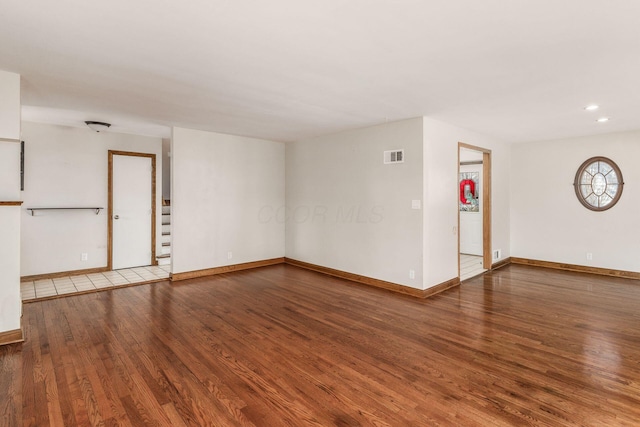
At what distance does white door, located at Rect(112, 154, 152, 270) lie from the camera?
5910mm

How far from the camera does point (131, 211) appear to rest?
6.06 meters

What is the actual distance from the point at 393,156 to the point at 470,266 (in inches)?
119

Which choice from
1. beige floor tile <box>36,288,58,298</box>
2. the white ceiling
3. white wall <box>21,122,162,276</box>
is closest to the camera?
the white ceiling

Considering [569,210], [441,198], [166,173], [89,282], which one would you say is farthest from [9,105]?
[569,210]

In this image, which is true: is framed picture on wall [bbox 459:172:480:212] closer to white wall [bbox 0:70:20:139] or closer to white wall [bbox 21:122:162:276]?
white wall [bbox 21:122:162:276]

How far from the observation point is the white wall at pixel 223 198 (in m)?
5.30

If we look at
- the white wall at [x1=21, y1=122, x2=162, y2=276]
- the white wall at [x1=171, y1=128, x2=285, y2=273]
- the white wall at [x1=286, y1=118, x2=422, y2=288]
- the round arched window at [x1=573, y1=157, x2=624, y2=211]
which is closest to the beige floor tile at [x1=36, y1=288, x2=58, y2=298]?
the white wall at [x1=21, y1=122, x2=162, y2=276]

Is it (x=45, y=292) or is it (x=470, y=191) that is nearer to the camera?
(x=45, y=292)

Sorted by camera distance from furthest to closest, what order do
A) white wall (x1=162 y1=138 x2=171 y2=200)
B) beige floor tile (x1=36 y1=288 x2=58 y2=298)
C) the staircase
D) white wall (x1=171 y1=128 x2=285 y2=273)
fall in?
white wall (x1=162 y1=138 x2=171 y2=200)
the staircase
white wall (x1=171 y1=128 x2=285 y2=273)
beige floor tile (x1=36 y1=288 x2=58 y2=298)

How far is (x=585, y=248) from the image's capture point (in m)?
5.80

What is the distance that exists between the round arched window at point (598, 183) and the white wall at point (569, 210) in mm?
77

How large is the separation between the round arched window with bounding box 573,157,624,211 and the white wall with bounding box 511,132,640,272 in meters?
0.08

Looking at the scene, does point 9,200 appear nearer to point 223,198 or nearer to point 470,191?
point 223,198

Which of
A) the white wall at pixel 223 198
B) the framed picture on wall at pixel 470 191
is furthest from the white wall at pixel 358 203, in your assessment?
the framed picture on wall at pixel 470 191
